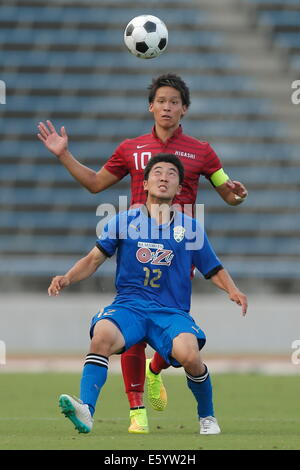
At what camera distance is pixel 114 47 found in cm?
2069

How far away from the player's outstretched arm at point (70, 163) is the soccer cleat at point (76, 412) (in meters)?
1.96

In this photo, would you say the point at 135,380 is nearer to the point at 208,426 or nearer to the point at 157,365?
the point at 157,365

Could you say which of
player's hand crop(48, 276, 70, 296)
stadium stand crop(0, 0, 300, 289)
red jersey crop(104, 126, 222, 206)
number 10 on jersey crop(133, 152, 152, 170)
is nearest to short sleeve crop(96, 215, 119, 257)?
player's hand crop(48, 276, 70, 296)

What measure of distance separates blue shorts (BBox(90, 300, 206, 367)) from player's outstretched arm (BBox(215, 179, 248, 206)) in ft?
3.27

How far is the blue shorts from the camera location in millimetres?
6617

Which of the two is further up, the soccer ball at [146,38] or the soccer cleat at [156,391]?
the soccer ball at [146,38]

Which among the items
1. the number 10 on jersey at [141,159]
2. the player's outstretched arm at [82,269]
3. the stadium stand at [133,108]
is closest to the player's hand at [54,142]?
the number 10 on jersey at [141,159]

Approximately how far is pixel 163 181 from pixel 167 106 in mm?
776

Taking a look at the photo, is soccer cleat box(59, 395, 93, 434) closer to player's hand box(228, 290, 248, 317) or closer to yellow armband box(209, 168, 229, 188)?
player's hand box(228, 290, 248, 317)

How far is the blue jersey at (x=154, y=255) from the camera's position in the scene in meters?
6.91

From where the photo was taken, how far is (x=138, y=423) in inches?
276

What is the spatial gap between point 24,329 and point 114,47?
6.72 metres

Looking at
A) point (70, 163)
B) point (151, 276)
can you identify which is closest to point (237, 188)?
point (151, 276)

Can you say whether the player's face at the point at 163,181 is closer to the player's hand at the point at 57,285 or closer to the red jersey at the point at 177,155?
the red jersey at the point at 177,155
